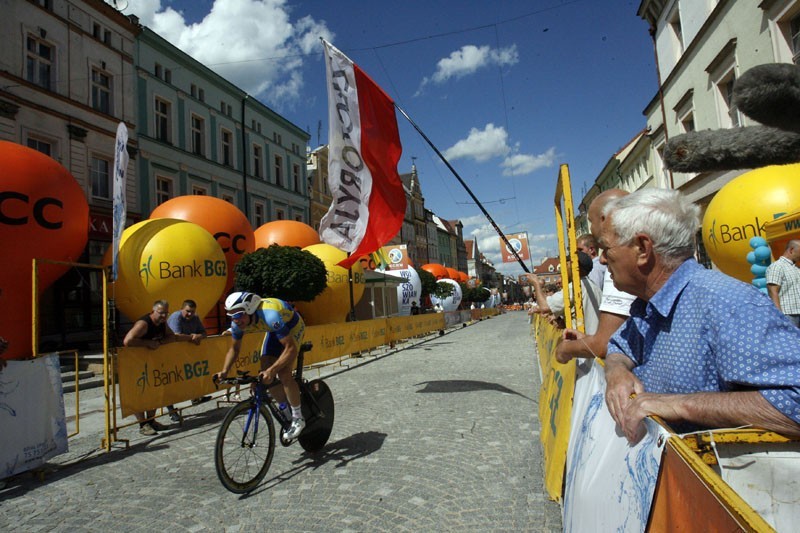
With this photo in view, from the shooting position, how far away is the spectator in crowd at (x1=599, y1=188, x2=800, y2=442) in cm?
142

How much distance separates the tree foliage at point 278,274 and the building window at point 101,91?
923cm

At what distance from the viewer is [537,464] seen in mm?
4578

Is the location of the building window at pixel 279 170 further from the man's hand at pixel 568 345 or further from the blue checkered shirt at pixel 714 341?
the blue checkered shirt at pixel 714 341

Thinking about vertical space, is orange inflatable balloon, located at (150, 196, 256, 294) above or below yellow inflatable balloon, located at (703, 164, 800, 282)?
above

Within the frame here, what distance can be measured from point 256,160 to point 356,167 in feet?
79.7

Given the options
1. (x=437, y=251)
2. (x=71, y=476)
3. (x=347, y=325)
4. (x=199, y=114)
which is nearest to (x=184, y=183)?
(x=199, y=114)

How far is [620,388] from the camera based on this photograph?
1872mm

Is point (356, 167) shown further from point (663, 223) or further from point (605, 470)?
point (605, 470)

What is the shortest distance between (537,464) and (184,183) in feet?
74.7

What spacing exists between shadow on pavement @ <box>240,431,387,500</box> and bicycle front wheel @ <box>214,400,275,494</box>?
0.45 ft

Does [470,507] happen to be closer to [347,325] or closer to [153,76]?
[347,325]

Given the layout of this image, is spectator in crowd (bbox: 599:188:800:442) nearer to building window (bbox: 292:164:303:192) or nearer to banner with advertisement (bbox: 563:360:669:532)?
banner with advertisement (bbox: 563:360:669:532)

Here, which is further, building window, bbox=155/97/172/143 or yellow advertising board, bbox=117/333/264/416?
building window, bbox=155/97/172/143

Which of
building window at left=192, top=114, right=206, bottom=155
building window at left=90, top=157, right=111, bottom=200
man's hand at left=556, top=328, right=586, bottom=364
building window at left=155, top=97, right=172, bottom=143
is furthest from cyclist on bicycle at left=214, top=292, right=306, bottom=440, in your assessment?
building window at left=192, top=114, right=206, bottom=155
